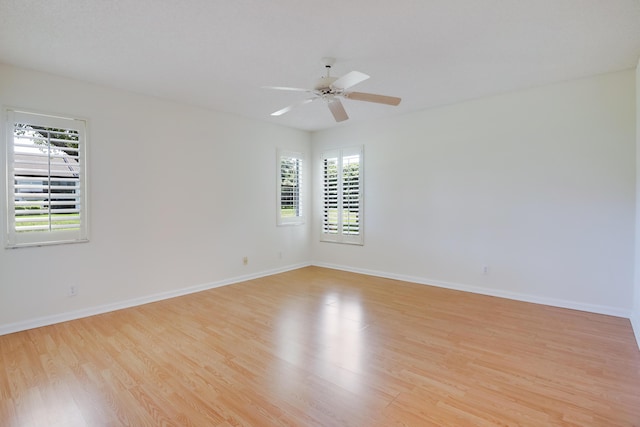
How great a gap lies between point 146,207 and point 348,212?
3.20 m

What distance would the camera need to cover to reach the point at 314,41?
2738 mm

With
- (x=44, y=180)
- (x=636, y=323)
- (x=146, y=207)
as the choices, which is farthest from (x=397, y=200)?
(x=44, y=180)

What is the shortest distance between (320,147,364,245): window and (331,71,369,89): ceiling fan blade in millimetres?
2869

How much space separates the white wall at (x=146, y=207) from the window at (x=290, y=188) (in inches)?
9.7

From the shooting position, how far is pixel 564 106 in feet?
12.3

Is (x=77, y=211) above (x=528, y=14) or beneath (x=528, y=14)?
beneath

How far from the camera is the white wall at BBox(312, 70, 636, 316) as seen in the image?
353cm

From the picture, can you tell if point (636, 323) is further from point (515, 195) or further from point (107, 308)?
point (107, 308)

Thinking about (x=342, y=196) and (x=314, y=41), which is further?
(x=342, y=196)

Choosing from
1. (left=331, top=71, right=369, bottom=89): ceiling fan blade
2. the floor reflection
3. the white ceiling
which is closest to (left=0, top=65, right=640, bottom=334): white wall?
the white ceiling

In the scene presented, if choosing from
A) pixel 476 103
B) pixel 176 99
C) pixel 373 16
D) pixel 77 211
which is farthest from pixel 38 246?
pixel 476 103

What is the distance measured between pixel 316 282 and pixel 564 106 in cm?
396

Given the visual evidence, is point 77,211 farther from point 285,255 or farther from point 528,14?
point 528,14

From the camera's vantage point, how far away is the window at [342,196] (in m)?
5.67
